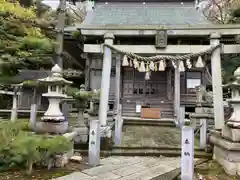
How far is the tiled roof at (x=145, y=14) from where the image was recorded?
12.1 metres

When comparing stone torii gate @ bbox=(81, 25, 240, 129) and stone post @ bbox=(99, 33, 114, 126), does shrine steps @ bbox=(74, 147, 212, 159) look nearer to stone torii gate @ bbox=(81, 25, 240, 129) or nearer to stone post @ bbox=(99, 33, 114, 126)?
stone torii gate @ bbox=(81, 25, 240, 129)

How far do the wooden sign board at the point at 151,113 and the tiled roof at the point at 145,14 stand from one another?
17.5 feet

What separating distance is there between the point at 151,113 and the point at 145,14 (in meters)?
6.75

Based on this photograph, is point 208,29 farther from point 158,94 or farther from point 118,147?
point 158,94

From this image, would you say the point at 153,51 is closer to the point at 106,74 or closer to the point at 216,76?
the point at 106,74

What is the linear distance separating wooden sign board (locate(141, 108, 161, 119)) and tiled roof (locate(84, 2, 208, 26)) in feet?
17.5

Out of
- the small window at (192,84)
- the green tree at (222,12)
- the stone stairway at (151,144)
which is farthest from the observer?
the small window at (192,84)

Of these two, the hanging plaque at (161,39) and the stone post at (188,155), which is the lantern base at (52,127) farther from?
the hanging plaque at (161,39)

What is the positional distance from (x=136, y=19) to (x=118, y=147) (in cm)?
883

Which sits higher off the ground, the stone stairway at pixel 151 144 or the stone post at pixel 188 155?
the stone post at pixel 188 155

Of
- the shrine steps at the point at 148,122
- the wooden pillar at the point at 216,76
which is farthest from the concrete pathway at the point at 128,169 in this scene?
the shrine steps at the point at 148,122

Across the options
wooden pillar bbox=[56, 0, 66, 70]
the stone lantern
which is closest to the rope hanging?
wooden pillar bbox=[56, 0, 66, 70]

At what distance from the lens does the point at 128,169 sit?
16.0 ft

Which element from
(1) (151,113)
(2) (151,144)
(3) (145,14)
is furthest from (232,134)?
(3) (145,14)
